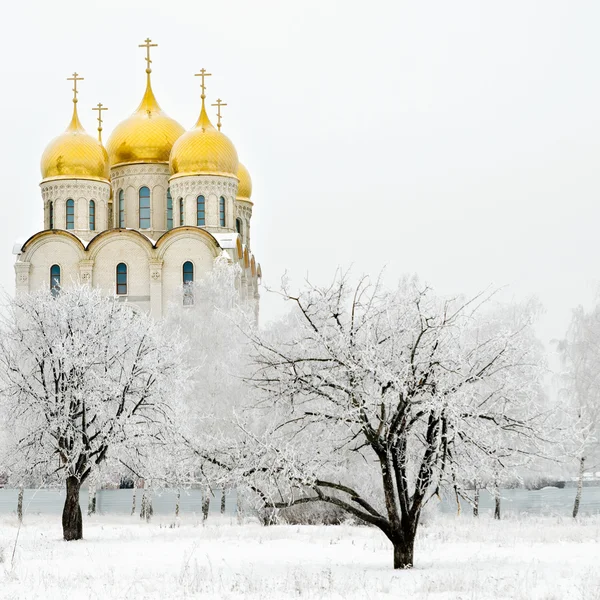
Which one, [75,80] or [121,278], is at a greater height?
[75,80]

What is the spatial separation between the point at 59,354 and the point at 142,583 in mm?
8982

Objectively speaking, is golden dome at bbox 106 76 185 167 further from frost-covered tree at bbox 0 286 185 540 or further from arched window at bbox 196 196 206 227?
frost-covered tree at bbox 0 286 185 540

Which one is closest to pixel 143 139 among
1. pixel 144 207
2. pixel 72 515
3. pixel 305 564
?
pixel 144 207

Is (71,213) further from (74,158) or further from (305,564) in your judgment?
(305,564)

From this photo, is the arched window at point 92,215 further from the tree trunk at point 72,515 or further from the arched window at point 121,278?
the tree trunk at point 72,515

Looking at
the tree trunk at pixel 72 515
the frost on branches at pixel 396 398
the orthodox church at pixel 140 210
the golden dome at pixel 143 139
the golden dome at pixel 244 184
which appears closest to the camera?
the frost on branches at pixel 396 398

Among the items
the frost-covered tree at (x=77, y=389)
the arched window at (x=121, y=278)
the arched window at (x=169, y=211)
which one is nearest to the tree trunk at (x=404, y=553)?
the frost-covered tree at (x=77, y=389)

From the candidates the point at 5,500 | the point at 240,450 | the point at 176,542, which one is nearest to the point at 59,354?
the point at 176,542

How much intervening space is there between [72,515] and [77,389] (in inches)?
92.8

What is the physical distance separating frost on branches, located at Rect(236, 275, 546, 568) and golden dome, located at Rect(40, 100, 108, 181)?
4026cm

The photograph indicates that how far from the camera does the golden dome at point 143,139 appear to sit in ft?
175

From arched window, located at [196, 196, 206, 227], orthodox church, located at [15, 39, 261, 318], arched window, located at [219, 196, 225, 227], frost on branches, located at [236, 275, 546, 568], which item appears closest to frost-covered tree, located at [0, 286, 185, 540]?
frost on branches, located at [236, 275, 546, 568]

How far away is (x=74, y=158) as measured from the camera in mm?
52438

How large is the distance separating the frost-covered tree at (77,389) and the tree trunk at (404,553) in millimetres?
7772
